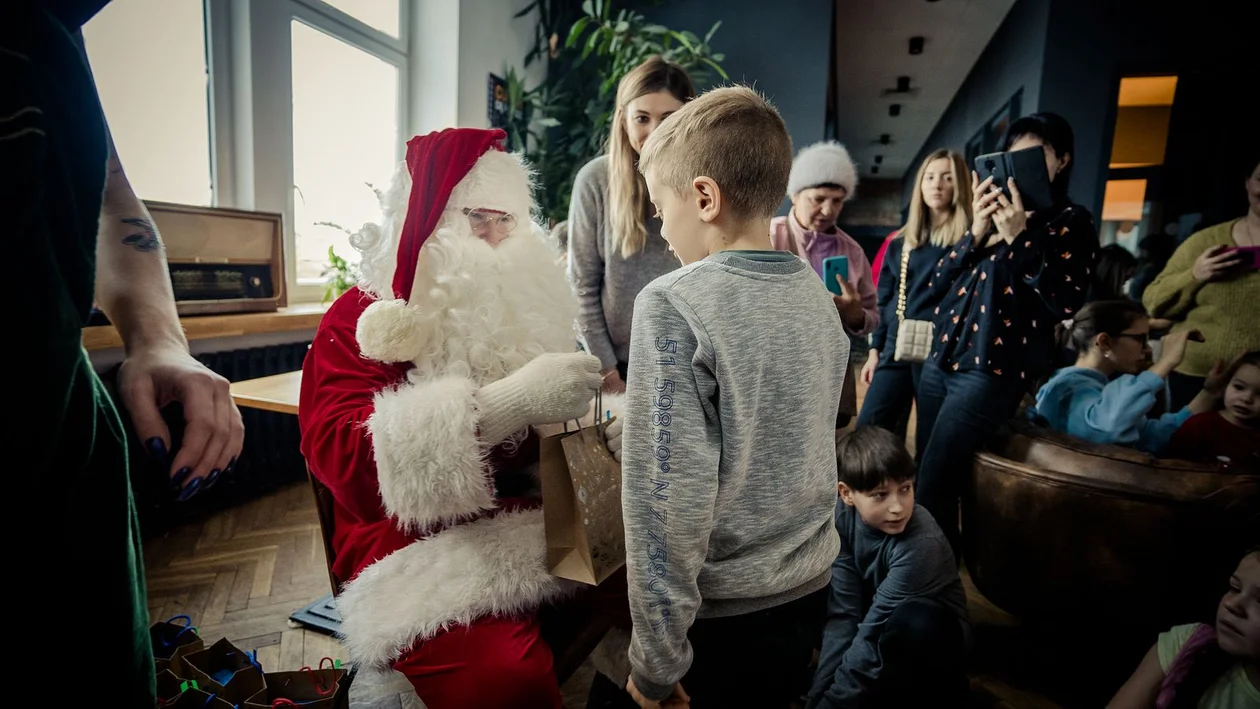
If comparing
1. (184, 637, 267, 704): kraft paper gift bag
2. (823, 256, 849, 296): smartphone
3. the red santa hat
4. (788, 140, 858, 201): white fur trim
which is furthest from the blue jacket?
(184, 637, 267, 704): kraft paper gift bag

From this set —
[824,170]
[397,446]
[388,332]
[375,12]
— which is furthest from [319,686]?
[375,12]

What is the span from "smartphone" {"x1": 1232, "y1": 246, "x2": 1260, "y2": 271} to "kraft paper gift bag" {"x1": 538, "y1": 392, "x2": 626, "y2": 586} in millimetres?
2750

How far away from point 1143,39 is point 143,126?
18.7 ft

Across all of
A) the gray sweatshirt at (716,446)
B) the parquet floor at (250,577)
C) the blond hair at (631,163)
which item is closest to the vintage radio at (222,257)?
the parquet floor at (250,577)

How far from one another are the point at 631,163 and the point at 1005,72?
17.6 feet

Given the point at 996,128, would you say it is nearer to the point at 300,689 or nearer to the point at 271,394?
the point at 271,394

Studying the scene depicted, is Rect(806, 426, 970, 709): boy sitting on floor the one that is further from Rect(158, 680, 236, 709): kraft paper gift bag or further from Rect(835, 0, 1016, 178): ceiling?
Rect(835, 0, 1016, 178): ceiling

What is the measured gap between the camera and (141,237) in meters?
0.68

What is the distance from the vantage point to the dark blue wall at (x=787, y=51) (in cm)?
422

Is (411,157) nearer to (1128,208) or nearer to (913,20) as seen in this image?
(1128,208)

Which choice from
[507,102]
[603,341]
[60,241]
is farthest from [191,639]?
[507,102]

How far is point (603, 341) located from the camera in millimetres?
1852

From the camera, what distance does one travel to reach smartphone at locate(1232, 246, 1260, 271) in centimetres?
236

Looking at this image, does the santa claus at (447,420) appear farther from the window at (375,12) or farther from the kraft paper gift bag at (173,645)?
the window at (375,12)
